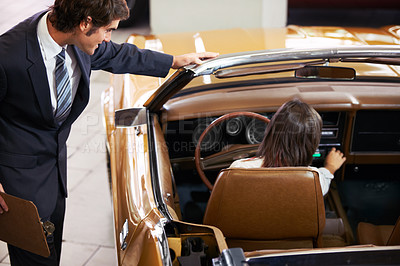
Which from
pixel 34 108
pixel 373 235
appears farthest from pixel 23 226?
pixel 373 235

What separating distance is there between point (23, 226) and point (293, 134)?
1.17 m

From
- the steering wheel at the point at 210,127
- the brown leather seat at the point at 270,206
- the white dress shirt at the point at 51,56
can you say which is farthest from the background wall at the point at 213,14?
the brown leather seat at the point at 270,206

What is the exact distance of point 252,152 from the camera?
2.79m

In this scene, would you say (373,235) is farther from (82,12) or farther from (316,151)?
(82,12)

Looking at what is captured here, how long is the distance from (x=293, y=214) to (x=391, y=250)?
18.6 inches

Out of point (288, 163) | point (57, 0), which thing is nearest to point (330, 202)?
point (288, 163)

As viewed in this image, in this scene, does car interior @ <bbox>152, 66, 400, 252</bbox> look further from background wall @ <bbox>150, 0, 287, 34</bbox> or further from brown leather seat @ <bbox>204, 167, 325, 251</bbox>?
background wall @ <bbox>150, 0, 287, 34</bbox>

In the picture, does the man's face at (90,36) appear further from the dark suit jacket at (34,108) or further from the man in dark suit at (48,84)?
the dark suit jacket at (34,108)

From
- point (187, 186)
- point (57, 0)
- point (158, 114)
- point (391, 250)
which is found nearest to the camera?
point (391, 250)

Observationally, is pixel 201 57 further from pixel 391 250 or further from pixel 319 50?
pixel 391 250

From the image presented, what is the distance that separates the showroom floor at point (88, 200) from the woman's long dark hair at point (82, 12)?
0.43 meters

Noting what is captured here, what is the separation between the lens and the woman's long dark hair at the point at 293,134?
6.79 ft

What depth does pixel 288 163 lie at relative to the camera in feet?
6.87

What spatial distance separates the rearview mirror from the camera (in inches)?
87.4
